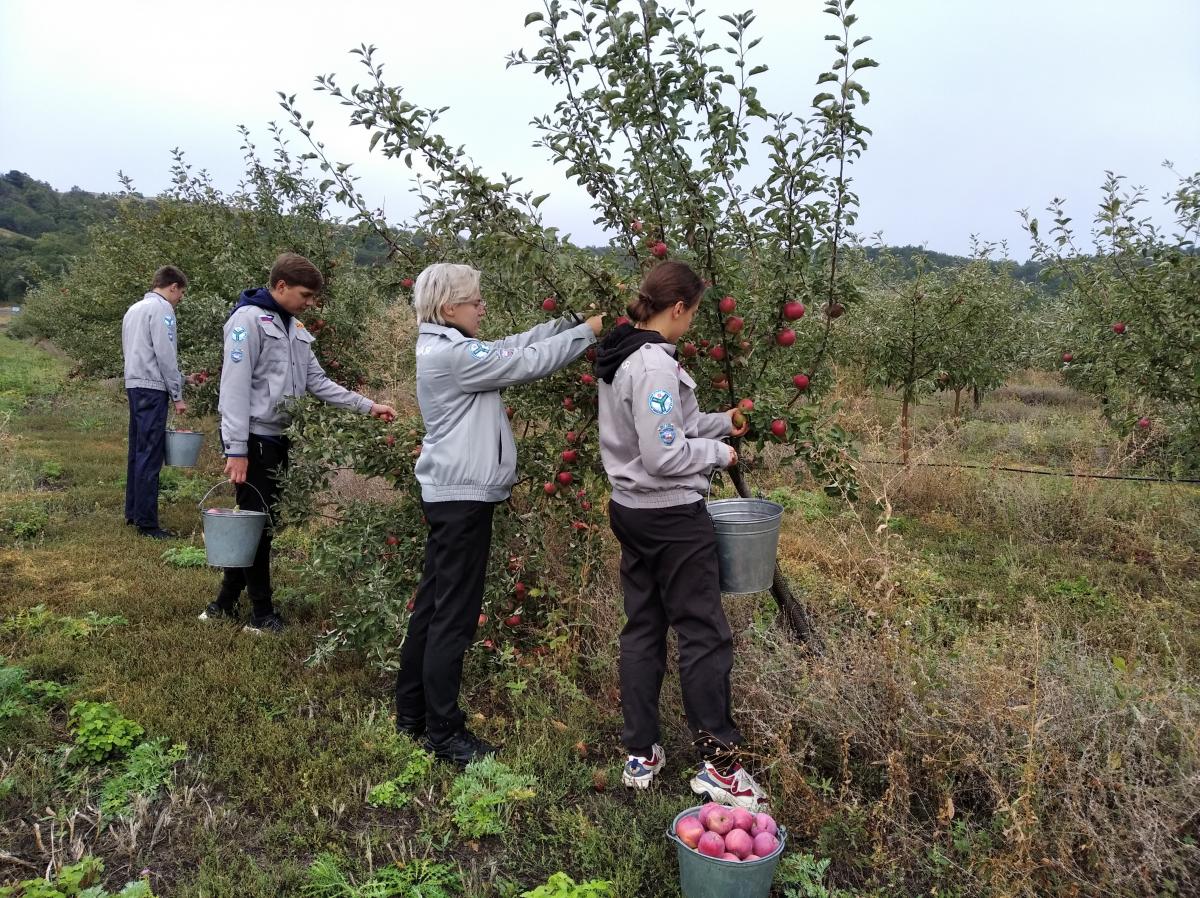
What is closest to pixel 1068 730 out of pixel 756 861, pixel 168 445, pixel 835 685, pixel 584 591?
pixel 835 685

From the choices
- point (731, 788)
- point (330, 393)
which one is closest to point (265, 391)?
point (330, 393)

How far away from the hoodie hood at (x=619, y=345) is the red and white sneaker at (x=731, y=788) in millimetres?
1466

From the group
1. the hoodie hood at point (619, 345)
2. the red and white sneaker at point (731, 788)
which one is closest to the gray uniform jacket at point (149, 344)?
the hoodie hood at point (619, 345)

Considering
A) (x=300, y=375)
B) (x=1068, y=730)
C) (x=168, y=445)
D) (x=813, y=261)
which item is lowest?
(x=1068, y=730)

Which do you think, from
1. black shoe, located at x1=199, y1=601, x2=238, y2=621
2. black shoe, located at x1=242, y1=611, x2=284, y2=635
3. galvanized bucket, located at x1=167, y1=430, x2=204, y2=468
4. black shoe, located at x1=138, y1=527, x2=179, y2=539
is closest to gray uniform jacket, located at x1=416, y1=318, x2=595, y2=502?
black shoe, located at x1=242, y1=611, x2=284, y2=635

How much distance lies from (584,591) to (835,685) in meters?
1.50

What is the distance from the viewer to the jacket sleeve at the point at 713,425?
300 cm

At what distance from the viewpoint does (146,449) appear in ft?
20.1

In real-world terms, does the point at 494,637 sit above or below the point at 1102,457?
below

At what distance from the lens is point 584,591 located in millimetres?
4129

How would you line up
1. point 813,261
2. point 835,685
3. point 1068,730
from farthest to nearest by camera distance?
1. point 813,261
2. point 835,685
3. point 1068,730

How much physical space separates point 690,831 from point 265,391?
10.4 feet

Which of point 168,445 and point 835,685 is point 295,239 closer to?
point 168,445

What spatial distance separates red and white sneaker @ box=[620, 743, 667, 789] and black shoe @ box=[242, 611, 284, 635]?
93.0 inches
